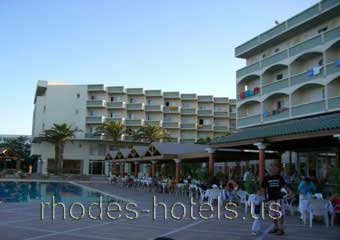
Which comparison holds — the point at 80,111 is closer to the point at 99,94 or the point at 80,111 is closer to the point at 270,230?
the point at 99,94

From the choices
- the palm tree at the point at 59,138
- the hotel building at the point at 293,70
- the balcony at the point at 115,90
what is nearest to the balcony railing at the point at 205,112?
the balcony at the point at 115,90

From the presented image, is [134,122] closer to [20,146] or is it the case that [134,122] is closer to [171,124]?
[171,124]

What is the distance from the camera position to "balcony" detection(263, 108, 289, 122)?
1172 inches

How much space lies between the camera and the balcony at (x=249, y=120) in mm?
33234

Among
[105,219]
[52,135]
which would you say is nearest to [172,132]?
[52,135]

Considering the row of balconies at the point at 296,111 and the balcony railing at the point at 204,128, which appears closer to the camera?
the row of balconies at the point at 296,111

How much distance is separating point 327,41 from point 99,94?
4513cm

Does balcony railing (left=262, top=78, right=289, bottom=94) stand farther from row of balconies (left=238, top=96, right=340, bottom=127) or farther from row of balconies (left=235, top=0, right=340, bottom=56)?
row of balconies (left=235, top=0, right=340, bottom=56)

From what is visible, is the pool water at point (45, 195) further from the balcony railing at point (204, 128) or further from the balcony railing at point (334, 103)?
the balcony railing at point (204, 128)

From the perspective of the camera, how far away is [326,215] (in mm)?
10969

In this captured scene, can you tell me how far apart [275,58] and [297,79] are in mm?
3336

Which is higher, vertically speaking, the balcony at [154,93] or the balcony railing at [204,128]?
the balcony at [154,93]

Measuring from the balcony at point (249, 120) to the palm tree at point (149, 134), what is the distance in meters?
27.1

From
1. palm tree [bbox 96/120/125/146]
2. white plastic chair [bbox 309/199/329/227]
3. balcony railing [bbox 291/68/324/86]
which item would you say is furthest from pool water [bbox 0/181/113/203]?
palm tree [bbox 96/120/125/146]
